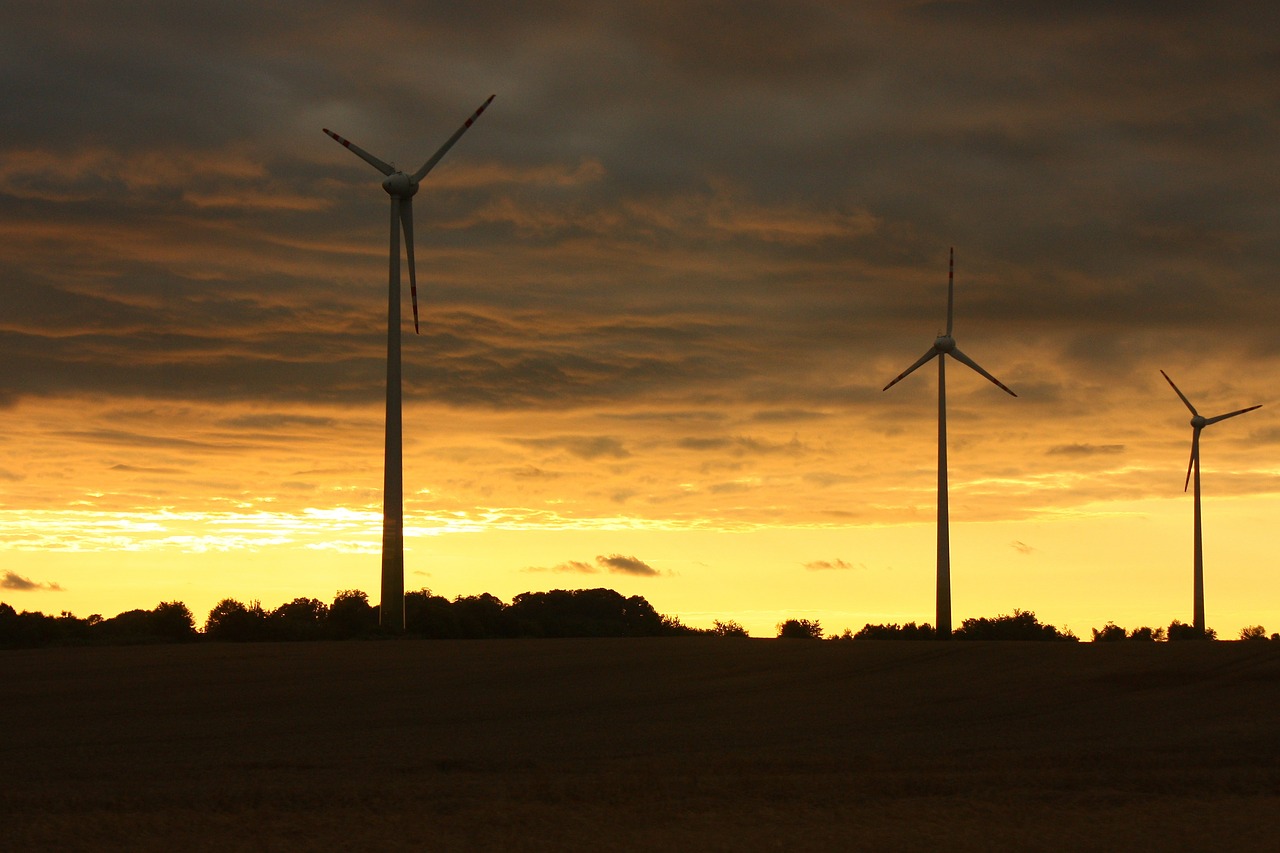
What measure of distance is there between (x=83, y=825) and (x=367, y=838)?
3.69m

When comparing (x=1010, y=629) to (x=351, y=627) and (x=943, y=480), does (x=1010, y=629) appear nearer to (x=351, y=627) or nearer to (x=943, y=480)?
(x=943, y=480)

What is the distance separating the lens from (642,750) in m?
24.1

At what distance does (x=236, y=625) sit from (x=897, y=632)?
111 feet

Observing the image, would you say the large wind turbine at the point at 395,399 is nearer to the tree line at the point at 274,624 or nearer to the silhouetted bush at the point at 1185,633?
the tree line at the point at 274,624

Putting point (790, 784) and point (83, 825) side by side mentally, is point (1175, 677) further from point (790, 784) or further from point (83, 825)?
point (83, 825)

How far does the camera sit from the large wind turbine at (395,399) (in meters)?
50.4

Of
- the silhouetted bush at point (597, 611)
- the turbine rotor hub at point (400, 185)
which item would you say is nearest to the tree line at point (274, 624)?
the silhouetted bush at point (597, 611)

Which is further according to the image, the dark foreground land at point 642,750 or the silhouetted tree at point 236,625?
the silhouetted tree at point 236,625

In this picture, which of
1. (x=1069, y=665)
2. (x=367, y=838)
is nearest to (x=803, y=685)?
(x=1069, y=665)

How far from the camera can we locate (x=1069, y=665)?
126 ft

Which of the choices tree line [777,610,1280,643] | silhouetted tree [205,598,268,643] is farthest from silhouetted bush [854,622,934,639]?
silhouetted tree [205,598,268,643]

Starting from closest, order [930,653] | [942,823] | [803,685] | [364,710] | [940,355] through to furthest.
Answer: [942,823]
[364,710]
[803,685]
[930,653]
[940,355]

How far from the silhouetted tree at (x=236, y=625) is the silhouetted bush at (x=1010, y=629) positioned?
115 feet

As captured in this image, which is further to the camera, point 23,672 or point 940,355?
point 940,355
